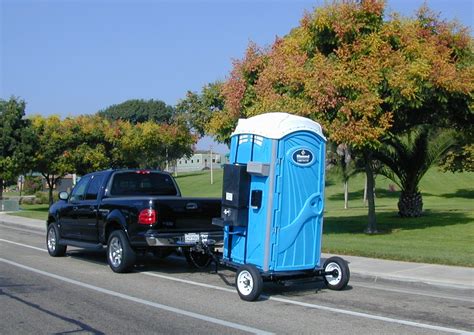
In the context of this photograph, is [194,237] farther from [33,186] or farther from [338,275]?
[33,186]

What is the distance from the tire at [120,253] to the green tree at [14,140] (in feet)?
80.4

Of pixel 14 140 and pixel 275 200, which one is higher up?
pixel 14 140

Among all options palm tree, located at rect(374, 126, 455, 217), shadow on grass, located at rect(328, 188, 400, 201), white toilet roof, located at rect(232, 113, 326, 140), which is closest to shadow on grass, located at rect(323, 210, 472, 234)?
palm tree, located at rect(374, 126, 455, 217)

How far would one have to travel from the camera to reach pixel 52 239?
49.1 ft

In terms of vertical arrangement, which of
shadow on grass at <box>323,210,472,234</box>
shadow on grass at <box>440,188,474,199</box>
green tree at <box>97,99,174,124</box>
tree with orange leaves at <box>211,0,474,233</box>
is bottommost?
shadow on grass at <box>323,210,472,234</box>

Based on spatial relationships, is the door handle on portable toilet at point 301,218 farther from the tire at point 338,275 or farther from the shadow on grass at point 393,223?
the shadow on grass at point 393,223

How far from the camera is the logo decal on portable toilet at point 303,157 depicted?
9.59 metres

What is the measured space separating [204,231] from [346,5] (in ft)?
28.2

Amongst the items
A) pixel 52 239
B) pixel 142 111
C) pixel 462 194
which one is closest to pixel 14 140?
pixel 52 239

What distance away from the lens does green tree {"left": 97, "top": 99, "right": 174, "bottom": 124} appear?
106 m

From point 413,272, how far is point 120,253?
5627mm

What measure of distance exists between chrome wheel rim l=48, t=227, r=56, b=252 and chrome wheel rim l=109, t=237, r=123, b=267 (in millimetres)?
3322

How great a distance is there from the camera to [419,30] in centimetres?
1803

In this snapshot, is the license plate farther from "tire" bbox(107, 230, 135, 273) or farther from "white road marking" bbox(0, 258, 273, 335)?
"white road marking" bbox(0, 258, 273, 335)
